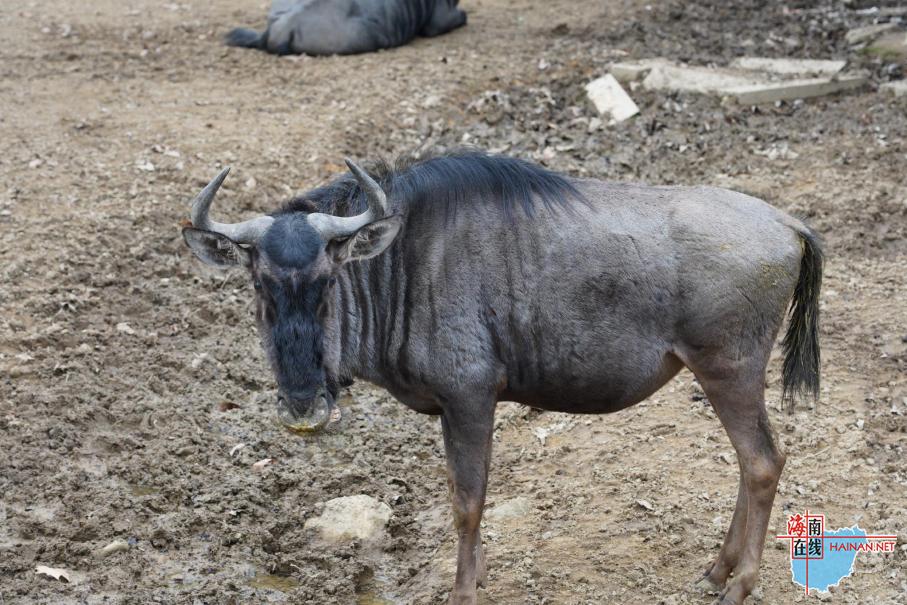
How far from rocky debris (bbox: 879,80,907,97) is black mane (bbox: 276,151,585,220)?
7.90m

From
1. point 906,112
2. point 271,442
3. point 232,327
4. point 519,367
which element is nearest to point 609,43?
point 906,112

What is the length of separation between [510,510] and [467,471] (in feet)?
4.42

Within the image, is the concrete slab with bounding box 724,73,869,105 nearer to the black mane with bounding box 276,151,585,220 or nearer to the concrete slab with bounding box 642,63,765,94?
the concrete slab with bounding box 642,63,765,94

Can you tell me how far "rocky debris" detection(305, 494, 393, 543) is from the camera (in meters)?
6.75

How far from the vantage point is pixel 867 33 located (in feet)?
45.8

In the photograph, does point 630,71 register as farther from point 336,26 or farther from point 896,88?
point 336,26

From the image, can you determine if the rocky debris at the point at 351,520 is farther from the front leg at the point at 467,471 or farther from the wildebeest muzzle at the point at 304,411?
the wildebeest muzzle at the point at 304,411

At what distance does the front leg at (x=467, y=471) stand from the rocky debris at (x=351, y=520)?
1.14m

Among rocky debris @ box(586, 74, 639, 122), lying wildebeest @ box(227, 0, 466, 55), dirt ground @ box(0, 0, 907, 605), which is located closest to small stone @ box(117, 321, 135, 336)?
dirt ground @ box(0, 0, 907, 605)

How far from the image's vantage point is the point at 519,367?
5.71 meters

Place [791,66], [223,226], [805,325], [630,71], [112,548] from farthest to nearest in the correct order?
[791,66] < [630,71] < [112,548] < [805,325] < [223,226]

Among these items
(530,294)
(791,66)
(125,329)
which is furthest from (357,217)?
(791,66)

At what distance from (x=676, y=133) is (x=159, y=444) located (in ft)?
22.4

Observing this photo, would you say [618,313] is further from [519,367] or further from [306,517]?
[306,517]
